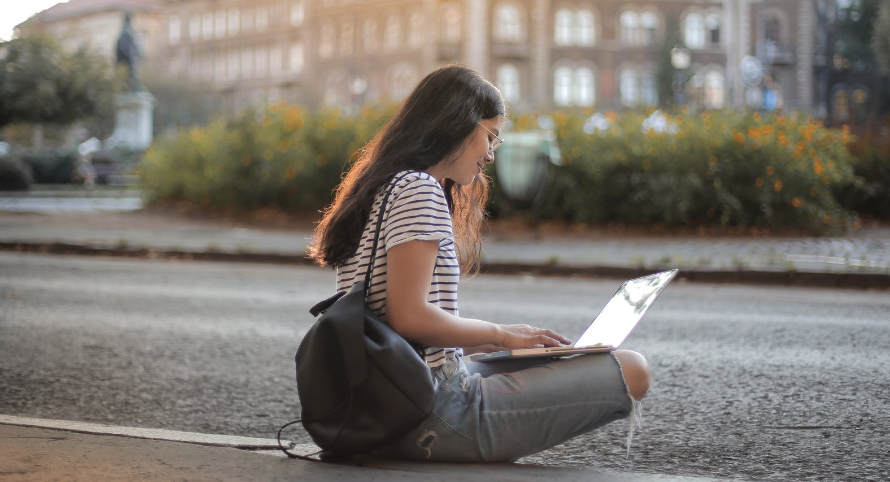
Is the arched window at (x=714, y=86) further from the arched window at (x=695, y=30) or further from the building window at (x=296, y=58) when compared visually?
the building window at (x=296, y=58)

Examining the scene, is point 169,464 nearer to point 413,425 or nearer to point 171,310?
point 413,425

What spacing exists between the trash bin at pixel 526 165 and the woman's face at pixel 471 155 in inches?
452

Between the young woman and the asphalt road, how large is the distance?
79cm

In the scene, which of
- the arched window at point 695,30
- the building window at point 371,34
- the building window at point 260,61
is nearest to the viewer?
the arched window at point 695,30

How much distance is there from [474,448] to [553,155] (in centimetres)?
1220

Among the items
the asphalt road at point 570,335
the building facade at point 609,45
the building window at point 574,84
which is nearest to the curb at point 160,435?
the asphalt road at point 570,335

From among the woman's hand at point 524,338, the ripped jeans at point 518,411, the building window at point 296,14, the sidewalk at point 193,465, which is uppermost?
the building window at point 296,14

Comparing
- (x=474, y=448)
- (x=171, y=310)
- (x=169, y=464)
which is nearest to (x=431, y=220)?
(x=474, y=448)

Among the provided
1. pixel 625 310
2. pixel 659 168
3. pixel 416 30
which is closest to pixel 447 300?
pixel 625 310

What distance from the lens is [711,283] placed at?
10.1m

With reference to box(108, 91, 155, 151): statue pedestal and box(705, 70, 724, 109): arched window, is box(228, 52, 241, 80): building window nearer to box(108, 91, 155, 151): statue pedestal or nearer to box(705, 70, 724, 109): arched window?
box(705, 70, 724, 109): arched window

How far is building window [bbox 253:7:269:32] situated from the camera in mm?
84000

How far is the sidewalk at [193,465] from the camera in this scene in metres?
3.08

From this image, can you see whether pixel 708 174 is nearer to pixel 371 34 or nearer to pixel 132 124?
pixel 132 124
